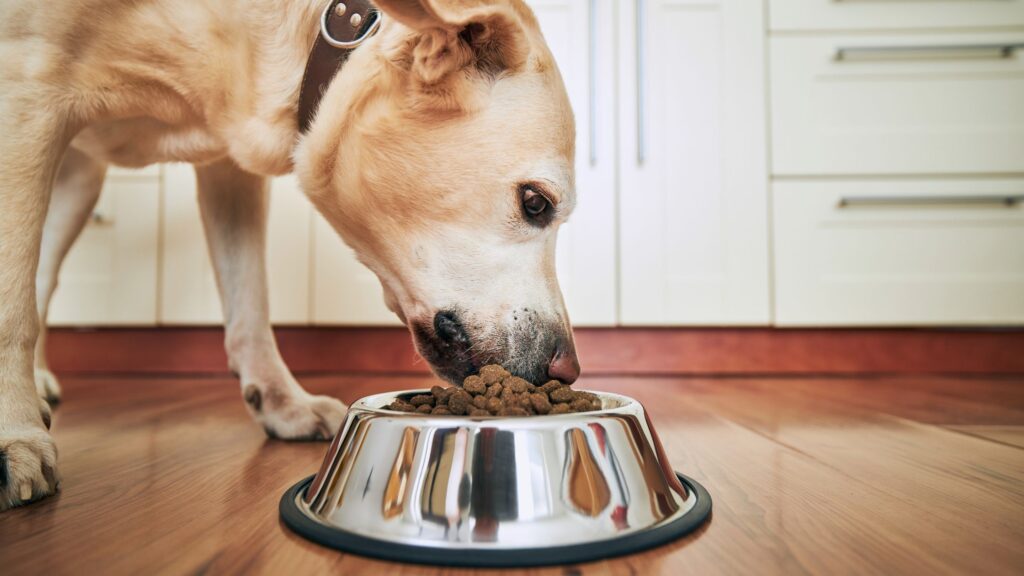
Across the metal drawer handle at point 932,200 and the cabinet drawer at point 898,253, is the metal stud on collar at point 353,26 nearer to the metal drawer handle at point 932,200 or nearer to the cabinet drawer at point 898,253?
the cabinet drawer at point 898,253

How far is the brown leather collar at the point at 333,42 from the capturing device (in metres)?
1.04

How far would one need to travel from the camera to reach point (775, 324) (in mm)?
2301

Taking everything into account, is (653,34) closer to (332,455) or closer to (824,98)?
(824,98)

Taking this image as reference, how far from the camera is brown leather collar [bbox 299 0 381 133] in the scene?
1.04 m

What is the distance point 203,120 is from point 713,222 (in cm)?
169

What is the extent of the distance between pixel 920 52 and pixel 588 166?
3.89 ft

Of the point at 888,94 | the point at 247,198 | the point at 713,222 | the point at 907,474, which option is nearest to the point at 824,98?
the point at 888,94

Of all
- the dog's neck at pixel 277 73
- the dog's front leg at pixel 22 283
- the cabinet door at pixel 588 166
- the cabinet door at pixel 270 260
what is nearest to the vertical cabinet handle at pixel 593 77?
the cabinet door at pixel 588 166

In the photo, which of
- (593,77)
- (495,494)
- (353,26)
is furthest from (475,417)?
(593,77)

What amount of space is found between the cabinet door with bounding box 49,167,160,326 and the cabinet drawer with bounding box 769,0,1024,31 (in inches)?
89.1

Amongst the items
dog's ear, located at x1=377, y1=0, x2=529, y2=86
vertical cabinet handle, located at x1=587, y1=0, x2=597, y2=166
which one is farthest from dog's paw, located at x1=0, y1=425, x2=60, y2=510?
vertical cabinet handle, located at x1=587, y1=0, x2=597, y2=166

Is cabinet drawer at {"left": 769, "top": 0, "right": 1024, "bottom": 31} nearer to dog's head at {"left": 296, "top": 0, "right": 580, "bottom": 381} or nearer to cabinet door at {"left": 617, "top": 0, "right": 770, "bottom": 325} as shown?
cabinet door at {"left": 617, "top": 0, "right": 770, "bottom": 325}

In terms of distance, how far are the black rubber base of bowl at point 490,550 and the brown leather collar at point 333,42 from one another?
693mm

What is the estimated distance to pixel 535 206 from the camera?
3.40 feet
